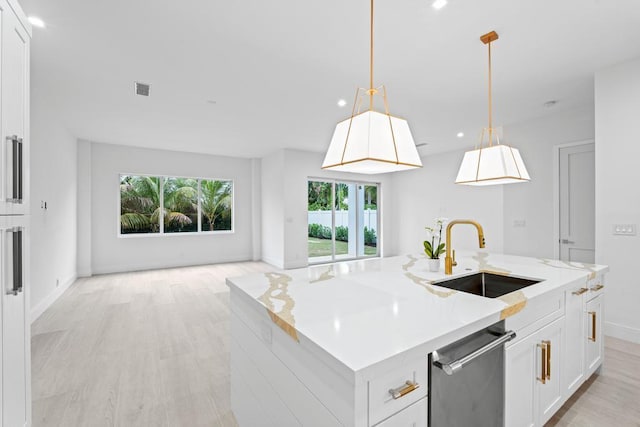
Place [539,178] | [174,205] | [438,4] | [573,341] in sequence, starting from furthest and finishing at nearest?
[174,205]
[539,178]
[438,4]
[573,341]

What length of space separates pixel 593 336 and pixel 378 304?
1.89 metres

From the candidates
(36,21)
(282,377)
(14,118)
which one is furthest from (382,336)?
(36,21)

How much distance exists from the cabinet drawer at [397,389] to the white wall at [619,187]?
3260 millimetres

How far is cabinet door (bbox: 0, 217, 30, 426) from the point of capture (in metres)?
1.22

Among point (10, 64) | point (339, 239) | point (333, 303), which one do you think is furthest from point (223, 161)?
point (333, 303)

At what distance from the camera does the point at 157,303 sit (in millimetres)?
4184

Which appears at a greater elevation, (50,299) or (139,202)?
(139,202)

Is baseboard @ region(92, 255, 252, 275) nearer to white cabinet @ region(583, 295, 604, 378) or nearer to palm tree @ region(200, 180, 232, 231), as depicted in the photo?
palm tree @ region(200, 180, 232, 231)

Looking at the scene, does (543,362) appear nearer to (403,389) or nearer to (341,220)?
(403,389)

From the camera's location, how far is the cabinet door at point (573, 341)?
70.6 inches

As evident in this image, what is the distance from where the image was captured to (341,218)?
7.53 meters

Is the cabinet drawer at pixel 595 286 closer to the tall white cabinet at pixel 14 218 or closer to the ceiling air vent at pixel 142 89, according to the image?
the tall white cabinet at pixel 14 218

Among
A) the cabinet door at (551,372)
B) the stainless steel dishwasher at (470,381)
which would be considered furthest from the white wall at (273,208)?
the stainless steel dishwasher at (470,381)

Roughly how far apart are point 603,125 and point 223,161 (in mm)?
6689
